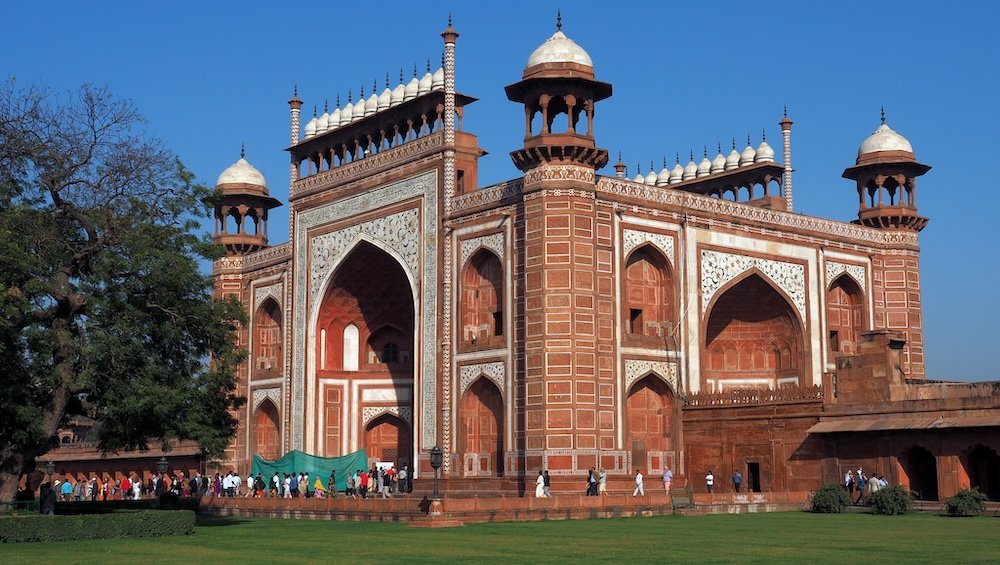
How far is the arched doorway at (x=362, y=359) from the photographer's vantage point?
119 feet

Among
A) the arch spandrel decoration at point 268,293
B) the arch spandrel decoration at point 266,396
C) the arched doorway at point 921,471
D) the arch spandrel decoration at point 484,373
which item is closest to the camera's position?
the arched doorway at point 921,471

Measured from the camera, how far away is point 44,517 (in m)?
18.1

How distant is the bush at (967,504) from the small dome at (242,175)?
24549 millimetres

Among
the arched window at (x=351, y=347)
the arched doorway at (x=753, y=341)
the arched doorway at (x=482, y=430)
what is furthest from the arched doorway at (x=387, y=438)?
the arched doorway at (x=753, y=341)

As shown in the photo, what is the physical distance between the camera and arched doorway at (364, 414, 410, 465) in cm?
3719

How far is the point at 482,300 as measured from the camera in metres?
30.4

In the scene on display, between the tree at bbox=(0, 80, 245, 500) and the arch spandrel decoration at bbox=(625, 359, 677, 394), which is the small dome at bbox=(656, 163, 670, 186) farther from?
the tree at bbox=(0, 80, 245, 500)

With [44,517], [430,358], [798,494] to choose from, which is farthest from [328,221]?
[44,517]

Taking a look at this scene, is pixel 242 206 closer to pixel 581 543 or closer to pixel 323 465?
pixel 323 465

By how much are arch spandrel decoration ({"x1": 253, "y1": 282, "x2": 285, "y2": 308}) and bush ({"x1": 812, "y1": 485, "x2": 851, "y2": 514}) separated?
1878 cm

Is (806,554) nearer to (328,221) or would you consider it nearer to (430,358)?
(430,358)

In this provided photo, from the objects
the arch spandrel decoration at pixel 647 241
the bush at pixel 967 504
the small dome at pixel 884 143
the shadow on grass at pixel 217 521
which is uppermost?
the small dome at pixel 884 143

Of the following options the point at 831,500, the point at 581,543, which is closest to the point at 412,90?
the point at 831,500

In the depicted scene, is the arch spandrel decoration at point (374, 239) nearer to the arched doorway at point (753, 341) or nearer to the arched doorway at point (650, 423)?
the arched doorway at point (650, 423)
